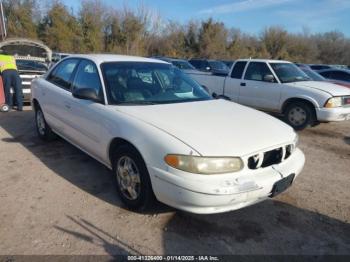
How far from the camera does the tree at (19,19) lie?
34.1 metres

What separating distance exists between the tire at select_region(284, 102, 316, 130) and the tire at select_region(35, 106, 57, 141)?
17.3 feet

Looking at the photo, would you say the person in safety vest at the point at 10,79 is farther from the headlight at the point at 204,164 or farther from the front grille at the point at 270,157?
the front grille at the point at 270,157

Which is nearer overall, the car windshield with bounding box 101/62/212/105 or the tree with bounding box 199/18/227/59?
the car windshield with bounding box 101/62/212/105

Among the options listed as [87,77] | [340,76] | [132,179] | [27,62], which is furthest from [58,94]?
[340,76]

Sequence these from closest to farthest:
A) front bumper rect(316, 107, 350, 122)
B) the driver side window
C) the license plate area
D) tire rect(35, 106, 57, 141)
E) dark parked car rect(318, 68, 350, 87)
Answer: the license plate area
tire rect(35, 106, 57, 141)
front bumper rect(316, 107, 350, 122)
the driver side window
dark parked car rect(318, 68, 350, 87)

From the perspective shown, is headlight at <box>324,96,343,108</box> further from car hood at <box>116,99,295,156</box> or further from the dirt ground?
car hood at <box>116,99,295,156</box>

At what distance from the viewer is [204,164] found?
2.61 m

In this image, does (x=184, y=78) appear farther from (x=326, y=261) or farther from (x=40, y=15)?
(x=40, y=15)

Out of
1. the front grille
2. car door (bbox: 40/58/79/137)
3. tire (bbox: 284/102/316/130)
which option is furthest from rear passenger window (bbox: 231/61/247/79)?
the front grille

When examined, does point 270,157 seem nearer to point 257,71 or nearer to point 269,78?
point 269,78

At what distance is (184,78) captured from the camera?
4406 mm

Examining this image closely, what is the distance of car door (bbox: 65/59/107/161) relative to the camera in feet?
11.6

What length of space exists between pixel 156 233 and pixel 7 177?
7.77 feet

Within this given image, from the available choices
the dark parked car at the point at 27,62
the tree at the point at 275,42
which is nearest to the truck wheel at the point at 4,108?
the dark parked car at the point at 27,62
